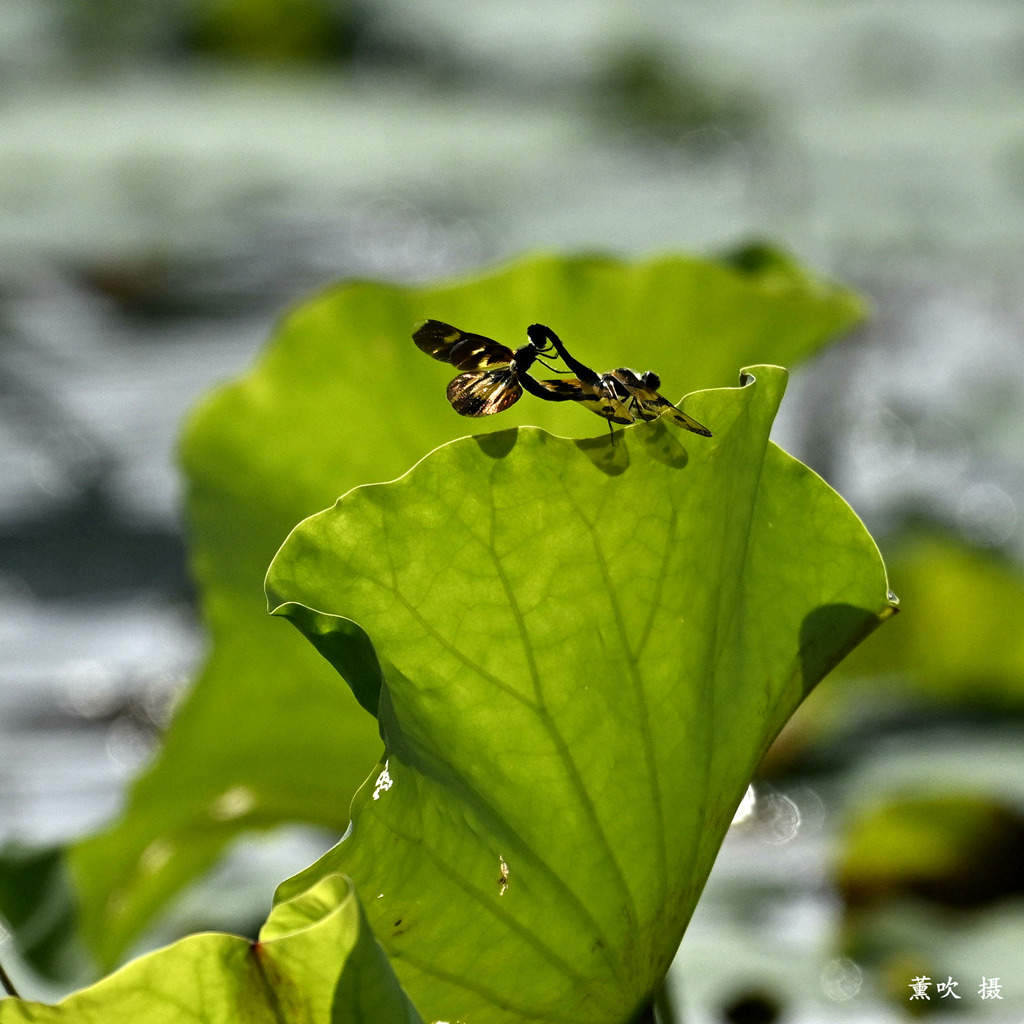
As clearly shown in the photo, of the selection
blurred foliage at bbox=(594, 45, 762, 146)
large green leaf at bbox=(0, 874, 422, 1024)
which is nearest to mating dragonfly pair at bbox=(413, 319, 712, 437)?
large green leaf at bbox=(0, 874, 422, 1024)

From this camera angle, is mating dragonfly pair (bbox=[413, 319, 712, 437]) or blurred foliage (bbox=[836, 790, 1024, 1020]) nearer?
mating dragonfly pair (bbox=[413, 319, 712, 437])

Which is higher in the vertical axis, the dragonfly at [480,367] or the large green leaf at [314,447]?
the dragonfly at [480,367]

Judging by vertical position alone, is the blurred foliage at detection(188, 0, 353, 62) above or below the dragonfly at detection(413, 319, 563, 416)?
below

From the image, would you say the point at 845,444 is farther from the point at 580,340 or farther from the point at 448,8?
the point at 448,8

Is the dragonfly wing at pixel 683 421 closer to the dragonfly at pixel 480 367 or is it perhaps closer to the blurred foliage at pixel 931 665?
the dragonfly at pixel 480 367

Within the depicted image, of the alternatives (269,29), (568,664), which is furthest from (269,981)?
(269,29)

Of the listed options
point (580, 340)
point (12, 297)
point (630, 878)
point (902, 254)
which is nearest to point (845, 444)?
point (902, 254)

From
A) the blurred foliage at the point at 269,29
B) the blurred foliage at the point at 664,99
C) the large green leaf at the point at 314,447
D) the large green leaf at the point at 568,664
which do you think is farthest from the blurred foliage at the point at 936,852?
the blurred foliage at the point at 269,29

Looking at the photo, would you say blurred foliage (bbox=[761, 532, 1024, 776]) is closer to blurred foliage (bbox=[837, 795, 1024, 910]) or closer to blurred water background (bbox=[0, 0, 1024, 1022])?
blurred water background (bbox=[0, 0, 1024, 1022])
